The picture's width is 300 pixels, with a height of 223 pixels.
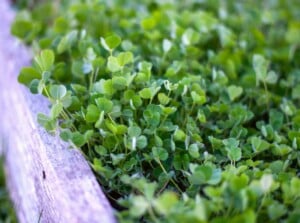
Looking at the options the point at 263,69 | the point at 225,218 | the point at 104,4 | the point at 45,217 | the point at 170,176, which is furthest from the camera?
the point at 104,4

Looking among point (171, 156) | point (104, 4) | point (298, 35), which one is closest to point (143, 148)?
point (171, 156)

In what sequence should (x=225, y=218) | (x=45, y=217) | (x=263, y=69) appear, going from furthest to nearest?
1. (x=263, y=69)
2. (x=45, y=217)
3. (x=225, y=218)

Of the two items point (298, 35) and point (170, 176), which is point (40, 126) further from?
point (298, 35)

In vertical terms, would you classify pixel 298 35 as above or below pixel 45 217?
above
